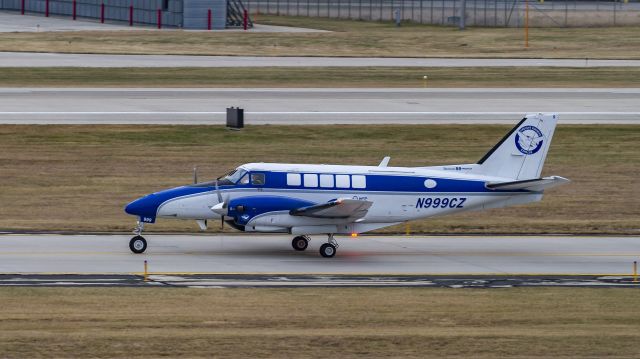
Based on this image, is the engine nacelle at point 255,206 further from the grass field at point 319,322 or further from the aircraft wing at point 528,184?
the aircraft wing at point 528,184

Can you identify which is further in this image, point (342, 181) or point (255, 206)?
point (342, 181)

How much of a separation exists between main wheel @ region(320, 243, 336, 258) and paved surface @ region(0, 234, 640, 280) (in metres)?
0.16

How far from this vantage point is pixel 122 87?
67.4 meters

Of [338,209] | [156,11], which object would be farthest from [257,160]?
[156,11]

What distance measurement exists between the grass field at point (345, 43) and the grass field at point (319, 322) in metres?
58.5

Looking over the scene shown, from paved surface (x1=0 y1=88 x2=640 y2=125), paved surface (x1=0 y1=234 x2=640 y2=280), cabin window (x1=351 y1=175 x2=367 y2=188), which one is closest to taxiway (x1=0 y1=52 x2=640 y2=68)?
paved surface (x1=0 y1=88 x2=640 y2=125)

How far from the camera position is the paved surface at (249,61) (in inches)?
3061

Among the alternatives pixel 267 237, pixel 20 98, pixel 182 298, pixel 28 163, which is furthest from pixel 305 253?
pixel 20 98

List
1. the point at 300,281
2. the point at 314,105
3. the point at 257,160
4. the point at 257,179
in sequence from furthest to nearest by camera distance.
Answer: the point at 314,105
the point at 257,160
the point at 257,179
the point at 300,281

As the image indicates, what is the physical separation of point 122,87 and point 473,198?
3761 cm

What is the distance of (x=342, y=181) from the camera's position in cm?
3297

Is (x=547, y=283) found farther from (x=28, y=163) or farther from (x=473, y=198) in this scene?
(x=28, y=163)

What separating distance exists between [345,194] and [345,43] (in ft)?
193

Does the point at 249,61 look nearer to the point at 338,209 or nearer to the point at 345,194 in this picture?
the point at 345,194
